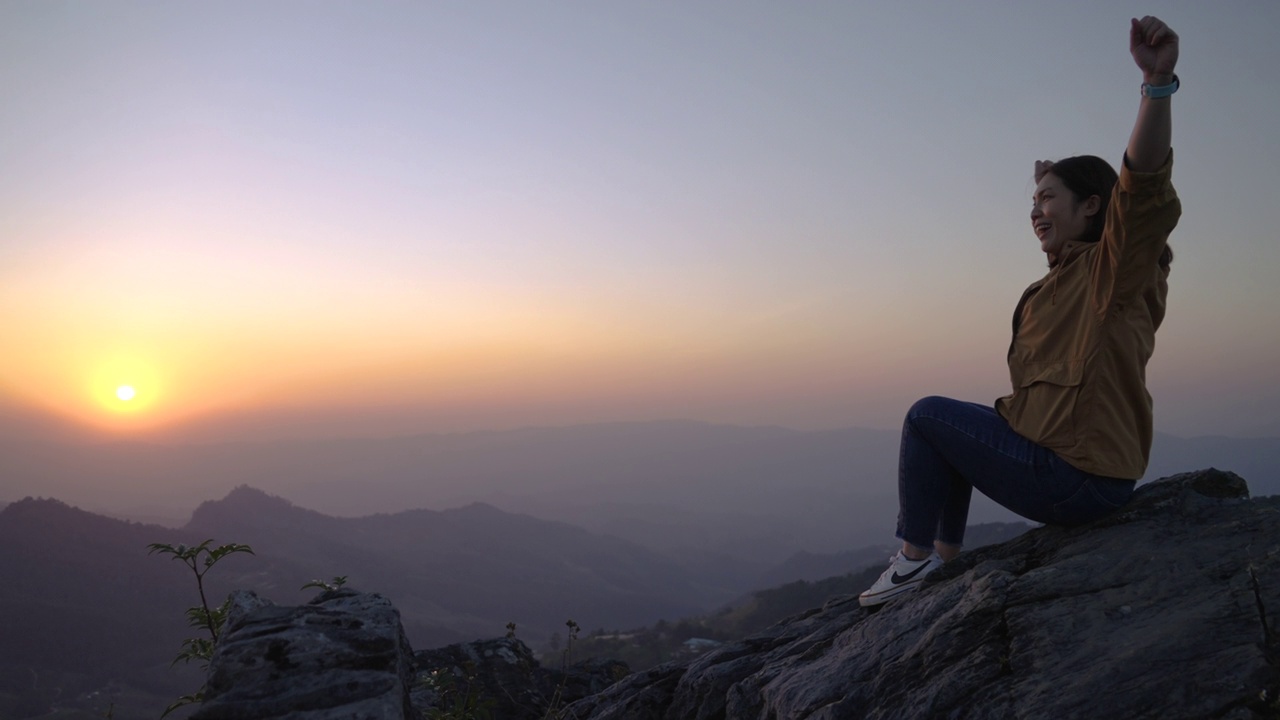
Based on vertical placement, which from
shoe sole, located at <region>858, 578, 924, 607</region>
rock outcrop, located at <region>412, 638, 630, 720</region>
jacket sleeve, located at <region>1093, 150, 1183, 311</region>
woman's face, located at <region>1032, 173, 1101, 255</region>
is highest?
woman's face, located at <region>1032, 173, 1101, 255</region>

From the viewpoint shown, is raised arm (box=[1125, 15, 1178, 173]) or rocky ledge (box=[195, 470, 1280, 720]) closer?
rocky ledge (box=[195, 470, 1280, 720])

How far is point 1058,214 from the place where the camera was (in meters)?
4.93

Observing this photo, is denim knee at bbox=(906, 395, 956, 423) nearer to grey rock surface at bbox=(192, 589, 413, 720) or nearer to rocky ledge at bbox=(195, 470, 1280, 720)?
rocky ledge at bbox=(195, 470, 1280, 720)

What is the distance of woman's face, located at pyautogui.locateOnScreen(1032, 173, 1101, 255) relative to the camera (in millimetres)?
4844

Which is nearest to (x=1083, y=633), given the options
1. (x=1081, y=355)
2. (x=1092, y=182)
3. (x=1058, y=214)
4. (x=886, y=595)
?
(x=1081, y=355)

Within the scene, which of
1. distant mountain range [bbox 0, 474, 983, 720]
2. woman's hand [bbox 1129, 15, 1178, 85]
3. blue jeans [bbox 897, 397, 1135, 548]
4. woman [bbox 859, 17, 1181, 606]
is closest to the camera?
woman's hand [bbox 1129, 15, 1178, 85]

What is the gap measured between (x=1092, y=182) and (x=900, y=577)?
3.50 metres

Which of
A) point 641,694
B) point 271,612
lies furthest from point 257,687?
point 641,694

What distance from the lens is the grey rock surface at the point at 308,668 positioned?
4.18m

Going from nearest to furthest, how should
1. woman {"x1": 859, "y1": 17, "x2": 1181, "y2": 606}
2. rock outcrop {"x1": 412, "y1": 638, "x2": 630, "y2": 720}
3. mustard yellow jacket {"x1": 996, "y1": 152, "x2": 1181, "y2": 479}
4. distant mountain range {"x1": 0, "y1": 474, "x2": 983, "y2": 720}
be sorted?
1. woman {"x1": 859, "y1": 17, "x2": 1181, "y2": 606}
2. mustard yellow jacket {"x1": 996, "y1": 152, "x2": 1181, "y2": 479}
3. rock outcrop {"x1": 412, "y1": 638, "x2": 630, "y2": 720}
4. distant mountain range {"x1": 0, "y1": 474, "x2": 983, "y2": 720}

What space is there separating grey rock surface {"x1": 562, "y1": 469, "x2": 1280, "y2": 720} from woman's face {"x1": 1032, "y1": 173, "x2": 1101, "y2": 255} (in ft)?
6.94

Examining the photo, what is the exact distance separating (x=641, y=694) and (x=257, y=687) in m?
4.03

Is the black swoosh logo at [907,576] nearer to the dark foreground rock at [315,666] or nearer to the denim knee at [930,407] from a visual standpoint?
the denim knee at [930,407]

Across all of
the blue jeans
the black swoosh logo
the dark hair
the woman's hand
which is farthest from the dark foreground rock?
the woman's hand
